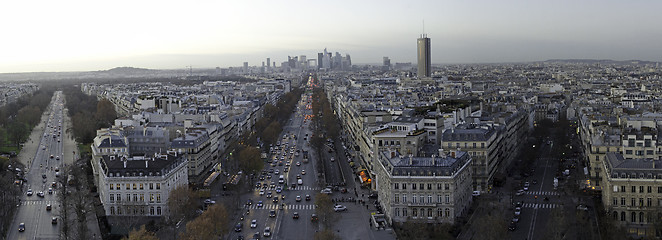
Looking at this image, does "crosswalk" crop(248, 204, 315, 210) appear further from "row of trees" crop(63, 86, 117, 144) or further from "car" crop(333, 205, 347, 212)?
"row of trees" crop(63, 86, 117, 144)

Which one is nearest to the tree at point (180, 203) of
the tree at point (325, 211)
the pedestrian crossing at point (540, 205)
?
the tree at point (325, 211)

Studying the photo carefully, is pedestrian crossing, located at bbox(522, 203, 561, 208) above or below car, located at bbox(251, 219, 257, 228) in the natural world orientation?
below

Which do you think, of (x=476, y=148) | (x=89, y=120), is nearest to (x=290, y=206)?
(x=476, y=148)

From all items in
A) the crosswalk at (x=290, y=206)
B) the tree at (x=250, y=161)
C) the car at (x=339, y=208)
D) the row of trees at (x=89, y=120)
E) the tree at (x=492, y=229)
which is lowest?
the crosswalk at (x=290, y=206)

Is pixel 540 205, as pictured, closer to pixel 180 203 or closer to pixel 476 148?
pixel 476 148

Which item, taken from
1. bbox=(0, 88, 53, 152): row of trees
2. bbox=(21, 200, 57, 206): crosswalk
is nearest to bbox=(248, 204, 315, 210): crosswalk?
bbox=(21, 200, 57, 206): crosswalk

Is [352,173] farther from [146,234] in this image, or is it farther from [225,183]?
[146,234]

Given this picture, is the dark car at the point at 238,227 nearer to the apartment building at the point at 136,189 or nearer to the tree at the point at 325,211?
the tree at the point at 325,211

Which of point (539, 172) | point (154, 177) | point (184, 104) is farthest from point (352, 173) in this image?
point (184, 104)

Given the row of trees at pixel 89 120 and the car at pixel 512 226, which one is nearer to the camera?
the car at pixel 512 226
